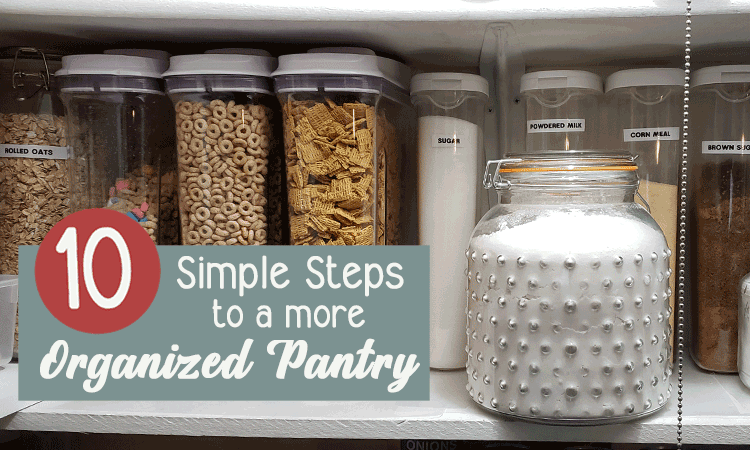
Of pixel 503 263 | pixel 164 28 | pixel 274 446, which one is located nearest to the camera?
pixel 503 263

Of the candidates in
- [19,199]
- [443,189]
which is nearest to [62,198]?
[19,199]

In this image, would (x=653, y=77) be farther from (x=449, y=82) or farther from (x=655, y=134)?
(x=449, y=82)

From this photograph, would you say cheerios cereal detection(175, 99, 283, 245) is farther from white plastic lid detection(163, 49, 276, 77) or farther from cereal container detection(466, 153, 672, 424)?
cereal container detection(466, 153, 672, 424)

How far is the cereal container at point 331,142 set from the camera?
2.17 ft

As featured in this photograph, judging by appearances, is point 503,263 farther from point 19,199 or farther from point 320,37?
point 19,199

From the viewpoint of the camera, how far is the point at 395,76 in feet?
2.41

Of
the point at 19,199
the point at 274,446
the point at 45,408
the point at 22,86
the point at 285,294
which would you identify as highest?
the point at 22,86

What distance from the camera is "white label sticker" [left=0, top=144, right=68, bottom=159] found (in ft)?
2.38

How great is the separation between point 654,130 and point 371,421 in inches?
19.9

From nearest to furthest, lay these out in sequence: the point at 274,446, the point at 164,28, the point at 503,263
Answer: the point at 503,263, the point at 164,28, the point at 274,446

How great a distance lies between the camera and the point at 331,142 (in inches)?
26.1

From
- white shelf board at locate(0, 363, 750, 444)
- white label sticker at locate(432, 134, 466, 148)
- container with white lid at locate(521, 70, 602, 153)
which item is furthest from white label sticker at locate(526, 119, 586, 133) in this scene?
white shelf board at locate(0, 363, 750, 444)

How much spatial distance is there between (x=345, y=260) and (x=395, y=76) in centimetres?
27

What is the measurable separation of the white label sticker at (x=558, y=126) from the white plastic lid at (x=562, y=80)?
0.14 feet
